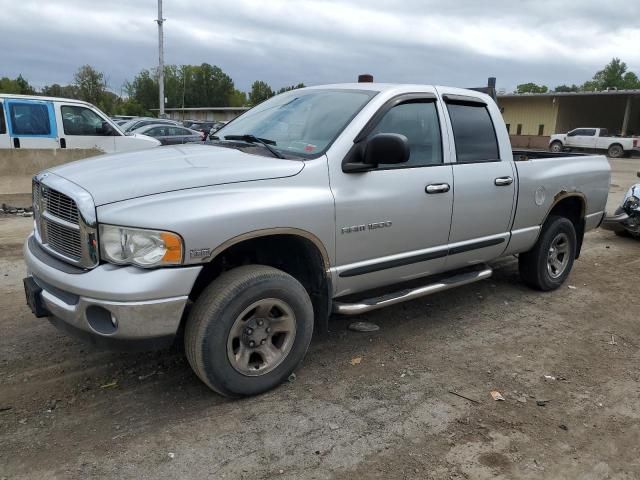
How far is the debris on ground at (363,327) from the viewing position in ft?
14.9

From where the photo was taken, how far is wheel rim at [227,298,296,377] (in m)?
3.26

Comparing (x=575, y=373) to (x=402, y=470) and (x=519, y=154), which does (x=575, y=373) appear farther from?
(x=519, y=154)

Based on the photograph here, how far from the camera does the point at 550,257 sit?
5.67m

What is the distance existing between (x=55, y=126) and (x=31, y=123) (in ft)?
1.43

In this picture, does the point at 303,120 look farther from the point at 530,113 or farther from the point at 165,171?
the point at 530,113

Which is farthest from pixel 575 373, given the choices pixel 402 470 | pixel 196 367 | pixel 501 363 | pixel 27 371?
pixel 27 371

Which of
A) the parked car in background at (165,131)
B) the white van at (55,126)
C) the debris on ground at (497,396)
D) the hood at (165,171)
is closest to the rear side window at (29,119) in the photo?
the white van at (55,126)

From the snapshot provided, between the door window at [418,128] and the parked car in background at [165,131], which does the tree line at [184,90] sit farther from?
the door window at [418,128]

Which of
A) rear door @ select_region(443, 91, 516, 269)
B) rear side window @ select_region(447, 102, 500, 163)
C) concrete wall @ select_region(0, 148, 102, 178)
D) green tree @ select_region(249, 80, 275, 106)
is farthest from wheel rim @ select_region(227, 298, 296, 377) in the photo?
green tree @ select_region(249, 80, 275, 106)

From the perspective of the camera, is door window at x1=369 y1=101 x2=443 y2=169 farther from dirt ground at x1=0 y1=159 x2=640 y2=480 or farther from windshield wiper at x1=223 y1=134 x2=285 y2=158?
dirt ground at x1=0 y1=159 x2=640 y2=480

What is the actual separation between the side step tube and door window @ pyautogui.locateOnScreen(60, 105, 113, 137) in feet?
31.1

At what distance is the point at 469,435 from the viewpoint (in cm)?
313

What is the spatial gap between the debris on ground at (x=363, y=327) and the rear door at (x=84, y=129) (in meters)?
8.91

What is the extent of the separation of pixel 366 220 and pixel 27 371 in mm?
2500
